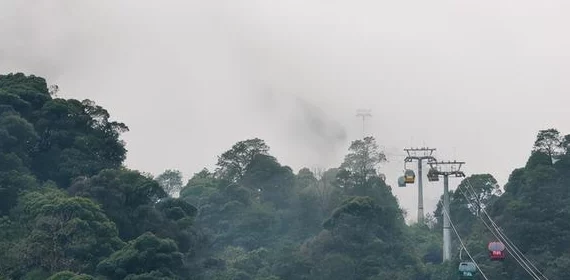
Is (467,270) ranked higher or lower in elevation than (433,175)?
lower

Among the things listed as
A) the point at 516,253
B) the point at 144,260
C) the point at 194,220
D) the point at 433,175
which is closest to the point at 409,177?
the point at 433,175

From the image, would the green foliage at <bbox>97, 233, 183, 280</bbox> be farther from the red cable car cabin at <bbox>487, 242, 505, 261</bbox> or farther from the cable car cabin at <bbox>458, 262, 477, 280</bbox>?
the red cable car cabin at <bbox>487, 242, 505, 261</bbox>

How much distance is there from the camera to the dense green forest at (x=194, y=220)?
12406 centimetres

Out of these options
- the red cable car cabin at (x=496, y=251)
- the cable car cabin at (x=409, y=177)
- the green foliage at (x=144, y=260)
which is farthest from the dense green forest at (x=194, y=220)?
the cable car cabin at (x=409, y=177)

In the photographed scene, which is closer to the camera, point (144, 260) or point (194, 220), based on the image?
point (144, 260)

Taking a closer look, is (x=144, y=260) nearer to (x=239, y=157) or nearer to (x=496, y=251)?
(x=496, y=251)

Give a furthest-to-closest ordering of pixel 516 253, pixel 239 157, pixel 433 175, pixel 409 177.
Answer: pixel 239 157
pixel 409 177
pixel 433 175
pixel 516 253

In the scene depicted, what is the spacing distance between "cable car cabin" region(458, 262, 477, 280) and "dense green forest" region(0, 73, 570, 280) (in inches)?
268

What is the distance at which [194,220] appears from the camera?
525 ft

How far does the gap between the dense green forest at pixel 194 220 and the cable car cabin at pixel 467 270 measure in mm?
6801

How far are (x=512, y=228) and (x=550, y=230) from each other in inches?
223

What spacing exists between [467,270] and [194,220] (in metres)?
39.2

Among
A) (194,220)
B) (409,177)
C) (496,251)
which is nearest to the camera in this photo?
(496,251)

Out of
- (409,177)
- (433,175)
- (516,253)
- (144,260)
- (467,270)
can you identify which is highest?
(409,177)
